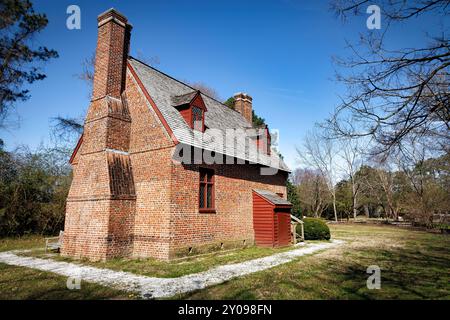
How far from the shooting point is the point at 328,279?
8.38 meters

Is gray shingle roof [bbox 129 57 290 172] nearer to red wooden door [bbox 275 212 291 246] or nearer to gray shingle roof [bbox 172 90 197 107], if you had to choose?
gray shingle roof [bbox 172 90 197 107]

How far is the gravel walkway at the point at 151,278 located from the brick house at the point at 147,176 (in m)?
1.43

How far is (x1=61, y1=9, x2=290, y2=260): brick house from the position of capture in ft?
38.8

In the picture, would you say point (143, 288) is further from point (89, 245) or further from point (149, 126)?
point (149, 126)

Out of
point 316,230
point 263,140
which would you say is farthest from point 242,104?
point 316,230

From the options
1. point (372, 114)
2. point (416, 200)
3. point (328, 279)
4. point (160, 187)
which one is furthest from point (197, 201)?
point (416, 200)

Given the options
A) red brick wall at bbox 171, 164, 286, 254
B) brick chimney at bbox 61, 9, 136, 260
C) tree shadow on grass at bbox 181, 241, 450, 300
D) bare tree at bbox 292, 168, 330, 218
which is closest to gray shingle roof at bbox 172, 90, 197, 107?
brick chimney at bbox 61, 9, 136, 260

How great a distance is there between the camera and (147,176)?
1266 cm

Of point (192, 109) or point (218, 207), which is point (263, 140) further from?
point (218, 207)

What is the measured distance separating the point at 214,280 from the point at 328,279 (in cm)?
338

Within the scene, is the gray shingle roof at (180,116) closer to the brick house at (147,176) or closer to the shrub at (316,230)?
the brick house at (147,176)

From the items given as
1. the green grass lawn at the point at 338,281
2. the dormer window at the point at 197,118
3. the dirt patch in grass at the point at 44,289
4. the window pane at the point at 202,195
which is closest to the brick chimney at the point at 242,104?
the dormer window at the point at 197,118

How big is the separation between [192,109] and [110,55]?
4603mm

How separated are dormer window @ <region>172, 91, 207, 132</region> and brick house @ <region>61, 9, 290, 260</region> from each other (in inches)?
2.0
